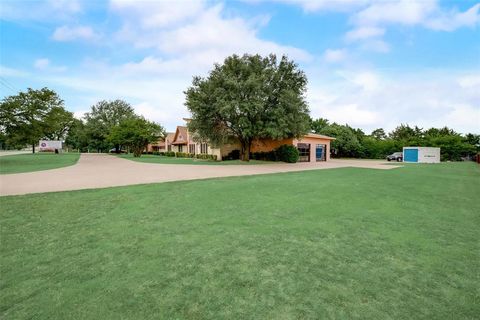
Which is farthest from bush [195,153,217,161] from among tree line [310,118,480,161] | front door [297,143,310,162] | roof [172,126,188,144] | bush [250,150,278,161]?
tree line [310,118,480,161]

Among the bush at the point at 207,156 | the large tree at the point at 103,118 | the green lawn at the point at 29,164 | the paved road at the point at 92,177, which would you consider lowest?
the paved road at the point at 92,177

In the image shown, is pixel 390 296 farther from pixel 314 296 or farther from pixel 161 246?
pixel 161 246

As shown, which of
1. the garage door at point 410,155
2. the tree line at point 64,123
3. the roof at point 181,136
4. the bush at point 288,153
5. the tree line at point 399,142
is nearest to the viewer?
the tree line at point 64,123

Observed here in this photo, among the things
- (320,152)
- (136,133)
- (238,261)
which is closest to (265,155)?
(320,152)

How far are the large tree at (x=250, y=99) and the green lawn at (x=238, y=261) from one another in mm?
15163

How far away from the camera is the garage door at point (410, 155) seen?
3142 centimetres

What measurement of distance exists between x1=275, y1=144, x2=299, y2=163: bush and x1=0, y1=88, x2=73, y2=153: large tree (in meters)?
20.9

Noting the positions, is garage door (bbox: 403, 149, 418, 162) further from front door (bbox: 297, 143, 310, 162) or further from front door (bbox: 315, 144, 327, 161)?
front door (bbox: 297, 143, 310, 162)

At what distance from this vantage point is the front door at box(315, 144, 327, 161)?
30580 millimetres

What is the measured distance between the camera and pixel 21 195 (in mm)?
7285

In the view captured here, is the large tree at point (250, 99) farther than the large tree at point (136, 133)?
No

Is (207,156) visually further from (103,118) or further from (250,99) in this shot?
(103,118)

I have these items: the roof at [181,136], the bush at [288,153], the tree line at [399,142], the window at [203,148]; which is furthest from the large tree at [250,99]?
the tree line at [399,142]

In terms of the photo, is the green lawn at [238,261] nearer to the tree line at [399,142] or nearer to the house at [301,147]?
the house at [301,147]
